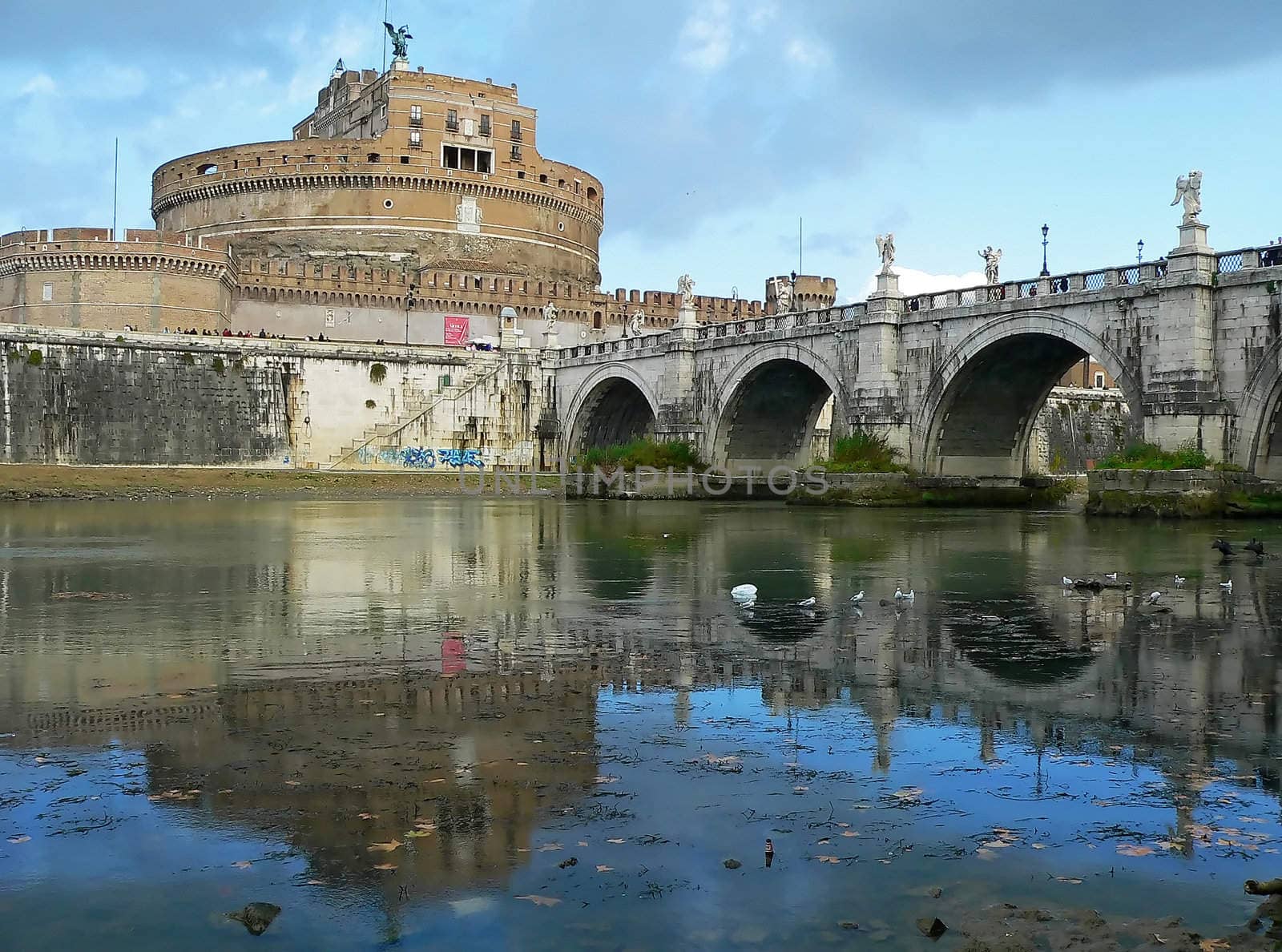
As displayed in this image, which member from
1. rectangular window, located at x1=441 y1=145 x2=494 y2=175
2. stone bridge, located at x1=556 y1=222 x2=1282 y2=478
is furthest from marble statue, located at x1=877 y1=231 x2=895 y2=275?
rectangular window, located at x1=441 y1=145 x2=494 y2=175

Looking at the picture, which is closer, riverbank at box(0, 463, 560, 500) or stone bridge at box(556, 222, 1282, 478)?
stone bridge at box(556, 222, 1282, 478)

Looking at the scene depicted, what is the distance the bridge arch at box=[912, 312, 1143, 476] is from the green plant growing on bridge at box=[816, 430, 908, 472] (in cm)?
78

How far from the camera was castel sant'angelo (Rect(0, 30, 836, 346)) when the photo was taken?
63906 mm

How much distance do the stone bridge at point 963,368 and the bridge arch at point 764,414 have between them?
70 millimetres

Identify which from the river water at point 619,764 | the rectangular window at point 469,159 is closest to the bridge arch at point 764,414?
the river water at point 619,764

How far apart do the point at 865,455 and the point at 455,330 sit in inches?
1429

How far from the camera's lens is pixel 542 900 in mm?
4754

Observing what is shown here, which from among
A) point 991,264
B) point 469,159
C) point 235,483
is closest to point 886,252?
point 991,264

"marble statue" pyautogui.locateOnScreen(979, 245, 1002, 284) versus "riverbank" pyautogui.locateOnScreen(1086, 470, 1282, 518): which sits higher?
"marble statue" pyautogui.locateOnScreen(979, 245, 1002, 284)

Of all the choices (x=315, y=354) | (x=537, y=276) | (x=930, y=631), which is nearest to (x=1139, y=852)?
(x=930, y=631)

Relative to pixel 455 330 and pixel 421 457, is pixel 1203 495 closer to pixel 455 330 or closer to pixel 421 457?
pixel 421 457

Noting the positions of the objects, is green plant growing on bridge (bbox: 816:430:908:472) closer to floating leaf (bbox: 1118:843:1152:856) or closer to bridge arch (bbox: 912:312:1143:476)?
bridge arch (bbox: 912:312:1143:476)

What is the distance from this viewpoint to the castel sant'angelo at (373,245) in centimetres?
6391

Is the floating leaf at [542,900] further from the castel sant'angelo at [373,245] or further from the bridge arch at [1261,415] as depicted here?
the castel sant'angelo at [373,245]
